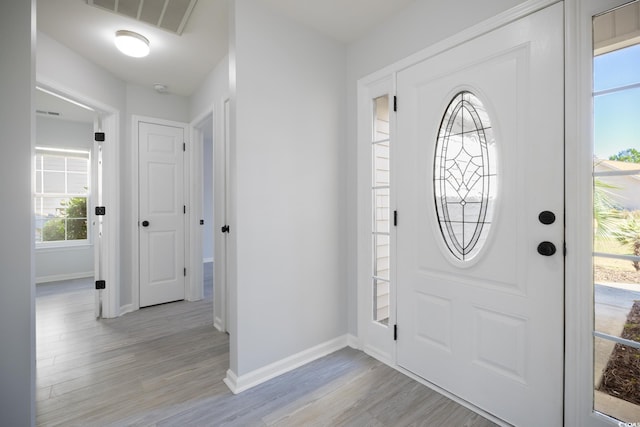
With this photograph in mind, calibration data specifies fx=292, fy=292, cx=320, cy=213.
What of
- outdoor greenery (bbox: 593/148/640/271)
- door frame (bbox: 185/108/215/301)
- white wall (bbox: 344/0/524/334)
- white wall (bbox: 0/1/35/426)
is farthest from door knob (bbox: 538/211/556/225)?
door frame (bbox: 185/108/215/301)

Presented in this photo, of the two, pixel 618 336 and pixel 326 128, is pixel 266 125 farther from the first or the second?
pixel 618 336

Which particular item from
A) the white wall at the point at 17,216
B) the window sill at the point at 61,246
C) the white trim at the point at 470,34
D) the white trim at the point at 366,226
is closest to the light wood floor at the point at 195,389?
the white trim at the point at 366,226

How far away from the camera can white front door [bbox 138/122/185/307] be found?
11.4 ft

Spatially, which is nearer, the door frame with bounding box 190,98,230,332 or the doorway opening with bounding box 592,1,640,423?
the doorway opening with bounding box 592,1,640,423

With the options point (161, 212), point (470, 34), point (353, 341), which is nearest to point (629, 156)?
point (470, 34)

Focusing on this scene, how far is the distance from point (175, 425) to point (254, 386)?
500 millimetres

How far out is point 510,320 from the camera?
5.11 feet

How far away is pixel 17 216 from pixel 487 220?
231cm

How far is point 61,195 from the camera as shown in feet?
15.8

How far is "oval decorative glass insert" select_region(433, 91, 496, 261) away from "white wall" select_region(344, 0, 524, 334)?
427mm

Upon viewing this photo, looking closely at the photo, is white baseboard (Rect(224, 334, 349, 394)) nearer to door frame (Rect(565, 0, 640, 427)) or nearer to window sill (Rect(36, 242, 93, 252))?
door frame (Rect(565, 0, 640, 427))

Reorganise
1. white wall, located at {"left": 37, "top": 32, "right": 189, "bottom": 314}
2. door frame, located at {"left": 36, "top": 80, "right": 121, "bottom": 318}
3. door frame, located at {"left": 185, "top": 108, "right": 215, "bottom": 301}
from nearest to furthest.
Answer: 1. white wall, located at {"left": 37, "top": 32, "right": 189, "bottom": 314}
2. door frame, located at {"left": 36, "top": 80, "right": 121, "bottom": 318}
3. door frame, located at {"left": 185, "top": 108, "right": 215, "bottom": 301}

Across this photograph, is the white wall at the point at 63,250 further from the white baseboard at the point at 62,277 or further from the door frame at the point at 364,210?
the door frame at the point at 364,210

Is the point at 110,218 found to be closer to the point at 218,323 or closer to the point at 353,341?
the point at 218,323
